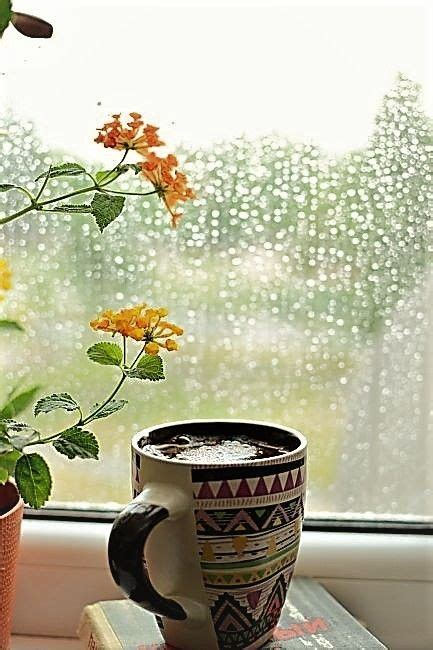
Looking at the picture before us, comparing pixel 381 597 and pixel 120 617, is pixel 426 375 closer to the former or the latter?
pixel 381 597

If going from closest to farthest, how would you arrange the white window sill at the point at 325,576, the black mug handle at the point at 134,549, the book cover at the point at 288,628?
the black mug handle at the point at 134,549 → the book cover at the point at 288,628 → the white window sill at the point at 325,576

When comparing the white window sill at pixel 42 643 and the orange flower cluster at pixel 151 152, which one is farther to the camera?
the white window sill at pixel 42 643

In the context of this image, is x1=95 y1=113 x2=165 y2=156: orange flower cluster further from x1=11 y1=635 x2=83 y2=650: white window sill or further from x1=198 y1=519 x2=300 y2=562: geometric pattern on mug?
x1=11 y1=635 x2=83 y2=650: white window sill

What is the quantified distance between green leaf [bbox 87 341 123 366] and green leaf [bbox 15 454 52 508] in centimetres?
8

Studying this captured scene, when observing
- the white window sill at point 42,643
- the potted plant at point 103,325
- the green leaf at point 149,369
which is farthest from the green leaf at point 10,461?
the white window sill at point 42,643

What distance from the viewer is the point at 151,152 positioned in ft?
2.12

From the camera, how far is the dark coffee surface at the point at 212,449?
0.65 m

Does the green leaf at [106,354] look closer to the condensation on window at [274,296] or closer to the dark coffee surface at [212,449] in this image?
the dark coffee surface at [212,449]

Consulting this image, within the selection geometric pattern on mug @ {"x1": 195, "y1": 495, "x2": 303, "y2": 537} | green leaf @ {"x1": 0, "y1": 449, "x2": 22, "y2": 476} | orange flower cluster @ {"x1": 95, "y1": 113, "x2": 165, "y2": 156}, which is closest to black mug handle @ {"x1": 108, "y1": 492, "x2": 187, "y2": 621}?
geometric pattern on mug @ {"x1": 195, "y1": 495, "x2": 303, "y2": 537}

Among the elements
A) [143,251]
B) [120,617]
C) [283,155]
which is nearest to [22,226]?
[143,251]

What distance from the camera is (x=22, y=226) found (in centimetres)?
86

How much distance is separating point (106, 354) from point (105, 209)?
0.11m

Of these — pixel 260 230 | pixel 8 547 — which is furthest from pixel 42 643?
pixel 260 230

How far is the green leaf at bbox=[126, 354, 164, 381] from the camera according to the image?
27.0 inches
